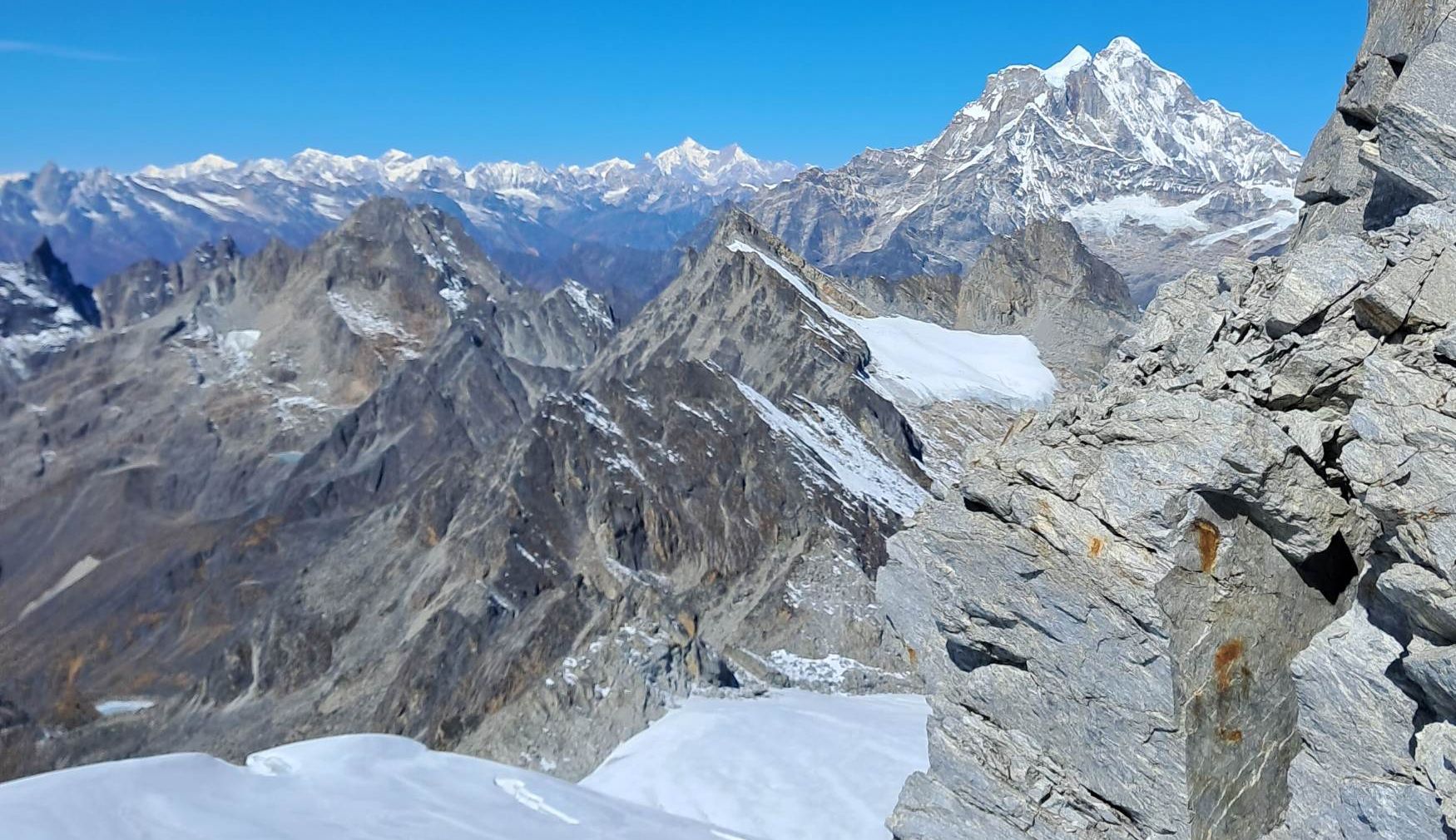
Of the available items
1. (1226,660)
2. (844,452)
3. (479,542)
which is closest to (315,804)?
(1226,660)

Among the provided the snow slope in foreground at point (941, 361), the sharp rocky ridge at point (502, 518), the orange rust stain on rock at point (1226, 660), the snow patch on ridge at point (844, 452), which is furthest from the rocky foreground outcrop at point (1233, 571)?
the snow slope in foreground at point (941, 361)

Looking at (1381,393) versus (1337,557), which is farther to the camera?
(1337,557)

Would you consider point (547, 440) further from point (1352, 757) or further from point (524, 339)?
point (524, 339)

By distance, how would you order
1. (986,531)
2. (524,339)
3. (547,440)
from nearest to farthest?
(986,531)
(547,440)
(524,339)

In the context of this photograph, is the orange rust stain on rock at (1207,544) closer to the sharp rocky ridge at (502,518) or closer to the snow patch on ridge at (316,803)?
the snow patch on ridge at (316,803)

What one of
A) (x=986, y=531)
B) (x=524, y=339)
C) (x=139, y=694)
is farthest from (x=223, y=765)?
(x=524, y=339)

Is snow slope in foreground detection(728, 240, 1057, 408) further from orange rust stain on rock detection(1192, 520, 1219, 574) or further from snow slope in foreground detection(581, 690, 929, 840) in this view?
orange rust stain on rock detection(1192, 520, 1219, 574)

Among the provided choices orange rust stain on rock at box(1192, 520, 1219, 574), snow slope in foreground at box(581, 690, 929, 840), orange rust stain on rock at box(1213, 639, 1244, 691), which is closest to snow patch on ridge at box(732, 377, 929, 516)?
snow slope in foreground at box(581, 690, 929, 840)
